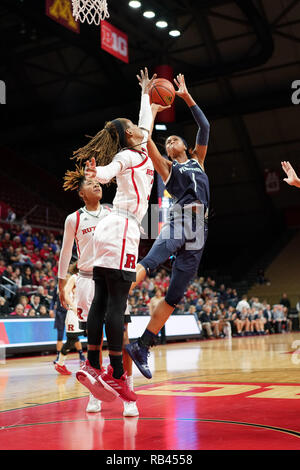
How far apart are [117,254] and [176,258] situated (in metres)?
0.88

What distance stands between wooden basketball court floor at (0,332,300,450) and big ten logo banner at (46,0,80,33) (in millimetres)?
9986

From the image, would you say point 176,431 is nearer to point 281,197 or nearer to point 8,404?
point 8,404

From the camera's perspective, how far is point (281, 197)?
3011 centimetres

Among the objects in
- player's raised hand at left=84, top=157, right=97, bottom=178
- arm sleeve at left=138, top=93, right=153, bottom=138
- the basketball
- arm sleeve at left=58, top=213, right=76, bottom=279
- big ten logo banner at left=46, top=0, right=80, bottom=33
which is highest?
big ten logo banner at left=46, top=0, right=80, bottom=33

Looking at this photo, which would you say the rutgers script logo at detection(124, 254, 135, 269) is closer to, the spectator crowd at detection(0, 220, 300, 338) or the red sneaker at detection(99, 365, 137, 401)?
the red sneaker at detection(99, 365, 137, 401)

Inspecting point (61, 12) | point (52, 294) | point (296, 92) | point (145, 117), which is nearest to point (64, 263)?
point (145, 117)

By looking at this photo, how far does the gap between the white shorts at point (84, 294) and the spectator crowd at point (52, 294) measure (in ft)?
22.5

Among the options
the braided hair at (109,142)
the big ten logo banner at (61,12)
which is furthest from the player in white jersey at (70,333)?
the big ten logo banner at (61,12)

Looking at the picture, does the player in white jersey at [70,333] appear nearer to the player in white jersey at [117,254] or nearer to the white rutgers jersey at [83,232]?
the white rutgers jersey at [83,232]

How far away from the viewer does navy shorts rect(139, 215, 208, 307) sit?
13.8ft

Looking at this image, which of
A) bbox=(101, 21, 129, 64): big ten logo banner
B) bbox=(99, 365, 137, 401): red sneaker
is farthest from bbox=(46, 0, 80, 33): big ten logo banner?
bbox=(99, 365, 137, 401): red sneaker

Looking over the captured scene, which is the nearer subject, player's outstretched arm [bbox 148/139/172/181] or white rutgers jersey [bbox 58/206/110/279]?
player's outstretched arm [bbox 148/139/172/181]

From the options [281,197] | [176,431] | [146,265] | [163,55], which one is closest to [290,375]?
[146,265]

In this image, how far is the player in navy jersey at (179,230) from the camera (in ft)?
13.6
